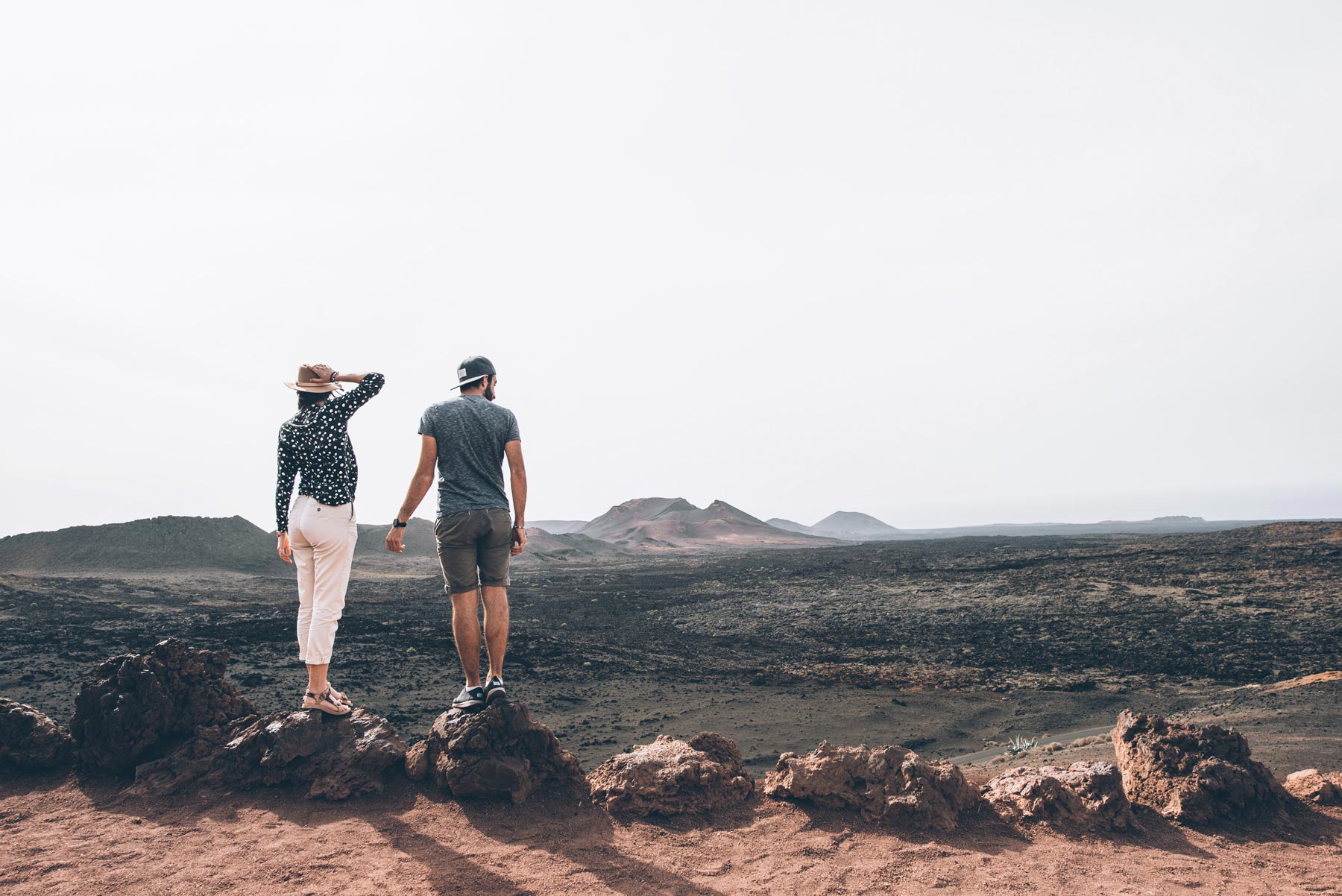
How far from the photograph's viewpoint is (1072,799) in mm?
3752

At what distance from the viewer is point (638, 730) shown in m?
7.65

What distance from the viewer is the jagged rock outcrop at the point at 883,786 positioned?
3693mm

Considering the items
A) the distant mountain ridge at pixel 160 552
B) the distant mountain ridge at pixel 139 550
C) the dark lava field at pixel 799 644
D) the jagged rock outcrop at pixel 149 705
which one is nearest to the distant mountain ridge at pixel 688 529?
the distant mountain ridge at pixel 160 552

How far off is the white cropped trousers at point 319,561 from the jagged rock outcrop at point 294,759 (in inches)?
21.4

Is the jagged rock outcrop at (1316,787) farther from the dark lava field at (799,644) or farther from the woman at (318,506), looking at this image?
the woman at (318,506)

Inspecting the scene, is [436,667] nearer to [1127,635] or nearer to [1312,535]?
[1127,635]

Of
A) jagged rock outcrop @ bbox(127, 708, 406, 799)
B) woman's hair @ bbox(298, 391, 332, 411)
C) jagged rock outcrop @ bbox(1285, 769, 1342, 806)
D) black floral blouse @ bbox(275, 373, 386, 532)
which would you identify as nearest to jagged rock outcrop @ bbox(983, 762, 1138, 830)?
jagged rock outcrop @ bbox(1285, 769, 1342, 806)

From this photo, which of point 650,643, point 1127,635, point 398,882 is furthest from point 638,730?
point 1127,635

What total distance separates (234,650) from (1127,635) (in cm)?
1549

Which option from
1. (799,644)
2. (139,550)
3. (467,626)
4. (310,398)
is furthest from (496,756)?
(139,550)

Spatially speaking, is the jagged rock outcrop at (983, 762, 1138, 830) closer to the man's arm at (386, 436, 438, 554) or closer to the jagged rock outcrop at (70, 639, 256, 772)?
the man's arm at (386, 436, 438, 554)

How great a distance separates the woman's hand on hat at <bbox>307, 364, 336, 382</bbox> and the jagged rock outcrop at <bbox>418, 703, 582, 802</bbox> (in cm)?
204

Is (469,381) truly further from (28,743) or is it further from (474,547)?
(28,743)

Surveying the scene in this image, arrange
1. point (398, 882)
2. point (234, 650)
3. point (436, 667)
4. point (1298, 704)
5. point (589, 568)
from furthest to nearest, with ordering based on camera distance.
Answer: point (589, 568) → point (234, 650) → point (436, 667) → point (1298, 704) → point (398, 882)
